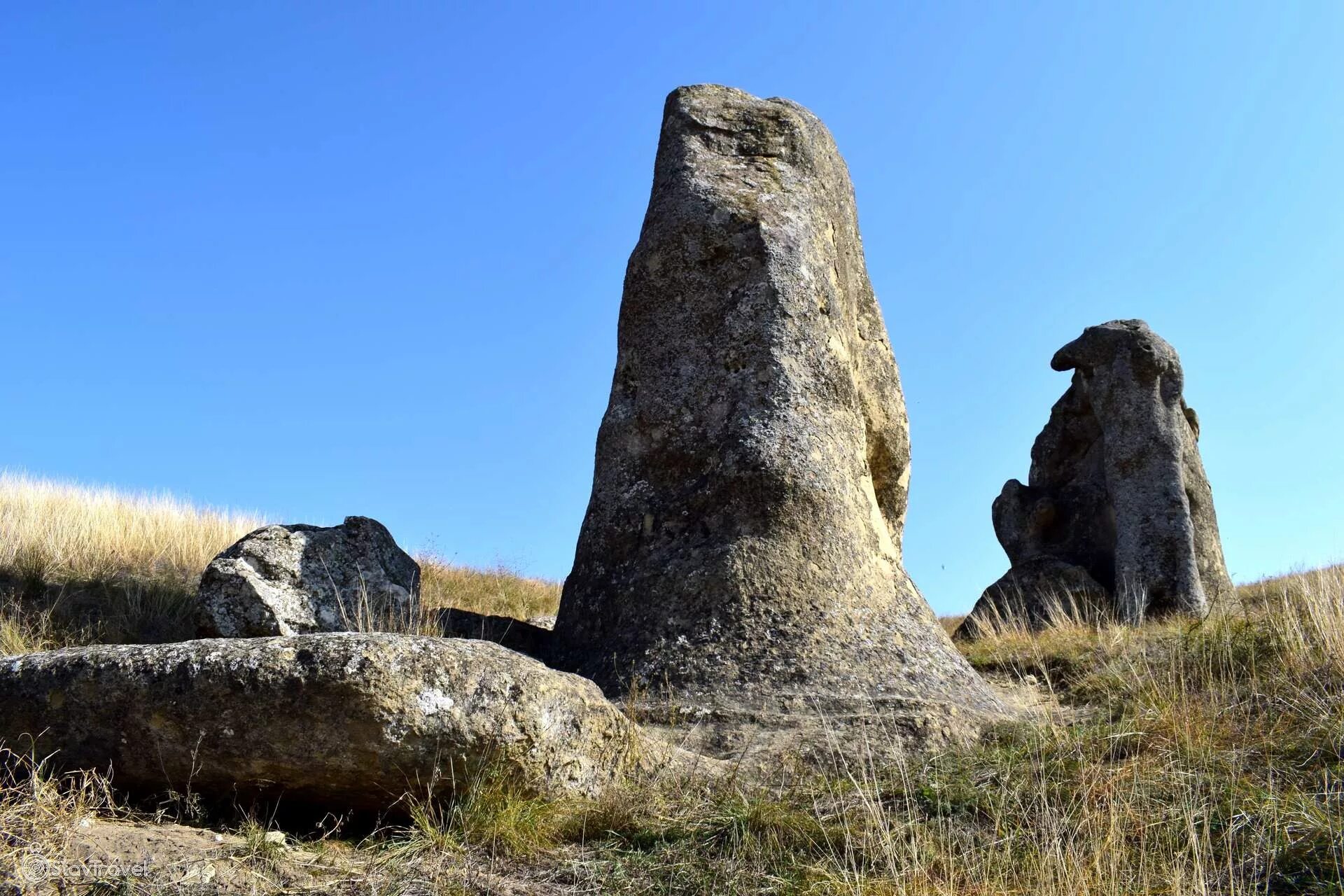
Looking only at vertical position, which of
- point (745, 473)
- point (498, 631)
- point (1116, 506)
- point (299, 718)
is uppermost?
point (1116, 506)

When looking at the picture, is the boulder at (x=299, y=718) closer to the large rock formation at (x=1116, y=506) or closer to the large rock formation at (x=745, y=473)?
the large rock formation at (x=745, y=473)

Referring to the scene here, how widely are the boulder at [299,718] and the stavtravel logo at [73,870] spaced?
56cm

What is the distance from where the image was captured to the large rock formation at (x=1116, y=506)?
1159 centimetres

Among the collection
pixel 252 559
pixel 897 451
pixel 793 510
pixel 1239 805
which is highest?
pixel 897 451

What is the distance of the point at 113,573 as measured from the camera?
8.77 metres

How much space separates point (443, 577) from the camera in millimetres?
12219

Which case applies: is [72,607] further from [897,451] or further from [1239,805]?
[1239,805]

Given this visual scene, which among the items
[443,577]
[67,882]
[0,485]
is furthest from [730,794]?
[0,485]

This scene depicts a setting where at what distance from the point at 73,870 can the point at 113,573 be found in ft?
19.4

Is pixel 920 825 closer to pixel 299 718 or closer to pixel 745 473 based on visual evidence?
pixel 299 718

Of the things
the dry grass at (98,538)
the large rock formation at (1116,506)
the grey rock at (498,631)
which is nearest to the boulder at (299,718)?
the grey rock at (498,631)

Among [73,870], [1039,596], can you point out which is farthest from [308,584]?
[1039,596]

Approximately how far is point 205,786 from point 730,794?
6.33 ft

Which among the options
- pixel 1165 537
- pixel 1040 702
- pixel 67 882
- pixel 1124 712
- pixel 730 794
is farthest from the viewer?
pixel 1165 537
